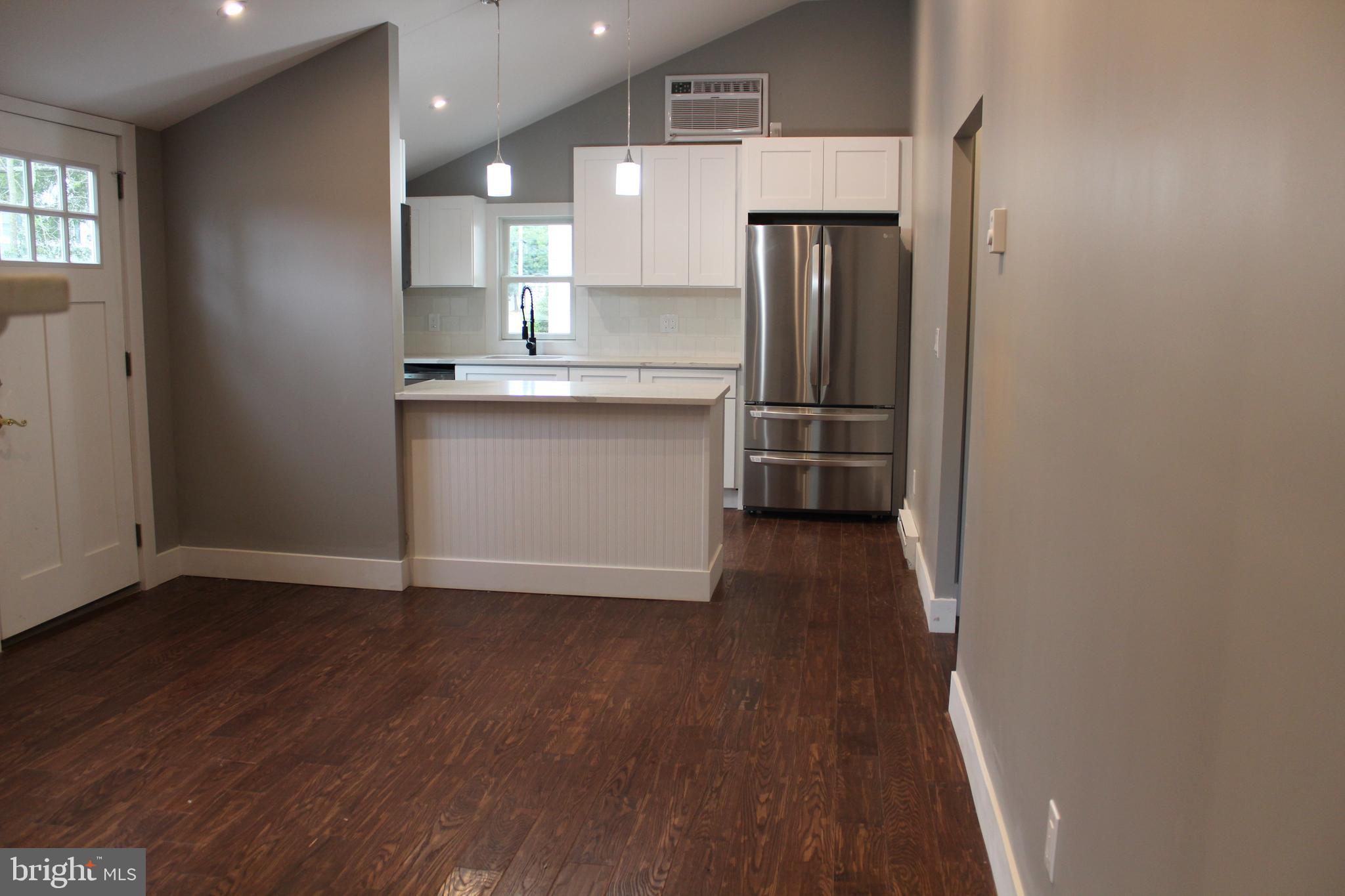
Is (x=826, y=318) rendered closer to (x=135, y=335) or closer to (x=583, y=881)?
(x=135, y=335)

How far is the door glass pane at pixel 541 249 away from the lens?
22.6 ft

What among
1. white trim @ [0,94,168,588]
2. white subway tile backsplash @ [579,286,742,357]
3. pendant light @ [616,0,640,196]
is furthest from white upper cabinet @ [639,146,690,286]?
white trim @ [0,94,168,588]

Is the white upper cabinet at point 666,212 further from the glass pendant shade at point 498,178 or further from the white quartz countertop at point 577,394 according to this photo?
the glass pendant shade at point 498,178

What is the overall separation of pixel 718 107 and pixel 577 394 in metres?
3.03

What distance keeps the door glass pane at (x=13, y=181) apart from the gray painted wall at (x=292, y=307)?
0.73 meters

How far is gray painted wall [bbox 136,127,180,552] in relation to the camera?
4.31 metres

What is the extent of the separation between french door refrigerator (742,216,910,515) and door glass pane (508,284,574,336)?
5.24 ft

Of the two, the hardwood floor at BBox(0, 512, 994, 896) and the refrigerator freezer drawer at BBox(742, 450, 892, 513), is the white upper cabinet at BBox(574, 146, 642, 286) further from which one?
the hardwood floor at BBox(0, 512, 994, 896)

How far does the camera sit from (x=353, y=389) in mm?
4332

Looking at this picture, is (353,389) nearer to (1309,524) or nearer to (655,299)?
(655,299)

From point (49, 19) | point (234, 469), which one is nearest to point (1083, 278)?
point (49, 19)

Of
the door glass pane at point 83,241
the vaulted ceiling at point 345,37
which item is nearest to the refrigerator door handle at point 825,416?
the vaulted ceiling at point 345,37

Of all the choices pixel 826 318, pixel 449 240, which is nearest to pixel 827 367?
pixel 826 318

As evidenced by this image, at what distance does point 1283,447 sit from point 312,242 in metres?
4.09
